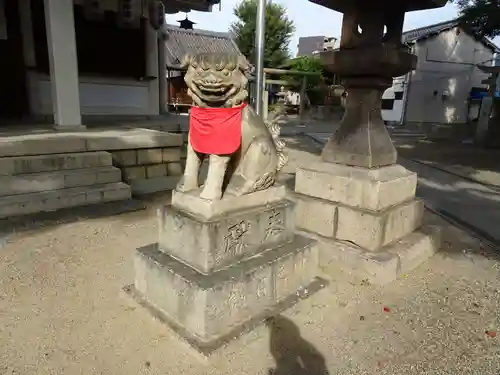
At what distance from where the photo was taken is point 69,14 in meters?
6.13

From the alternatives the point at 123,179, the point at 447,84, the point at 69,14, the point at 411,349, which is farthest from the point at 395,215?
the point at 447,84

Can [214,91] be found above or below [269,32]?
below

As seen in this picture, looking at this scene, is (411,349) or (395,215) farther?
(395,215)

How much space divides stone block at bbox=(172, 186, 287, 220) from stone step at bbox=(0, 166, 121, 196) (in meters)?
2.69

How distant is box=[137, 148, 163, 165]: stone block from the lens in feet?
18.5

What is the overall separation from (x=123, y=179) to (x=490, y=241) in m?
5.03

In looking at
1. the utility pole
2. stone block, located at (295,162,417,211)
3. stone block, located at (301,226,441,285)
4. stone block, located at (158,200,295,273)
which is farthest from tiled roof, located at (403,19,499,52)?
stone block, located at (158,200,295,273)

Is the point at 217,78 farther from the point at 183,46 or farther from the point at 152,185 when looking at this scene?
the point at 183,46

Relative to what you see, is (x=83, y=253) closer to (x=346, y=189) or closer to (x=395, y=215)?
(x=346, y=189)

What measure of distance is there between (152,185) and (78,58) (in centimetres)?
441

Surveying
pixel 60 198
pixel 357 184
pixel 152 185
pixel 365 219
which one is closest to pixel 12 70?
pixel 152 185

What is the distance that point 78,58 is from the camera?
8.12 meters

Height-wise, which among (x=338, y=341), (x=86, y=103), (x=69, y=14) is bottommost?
(x=338, y=341)

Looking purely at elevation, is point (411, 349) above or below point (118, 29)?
below
